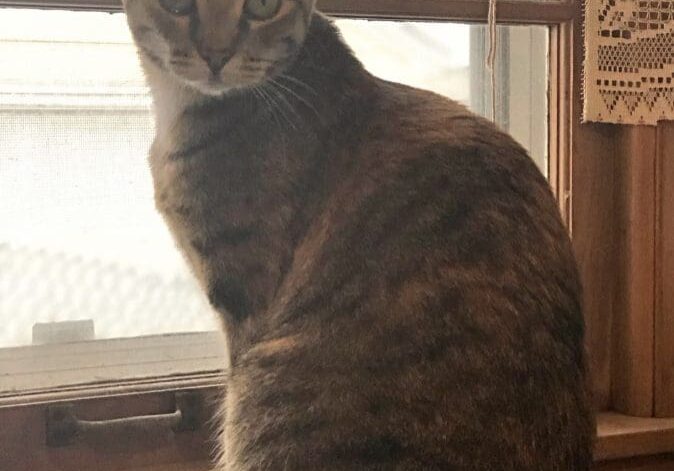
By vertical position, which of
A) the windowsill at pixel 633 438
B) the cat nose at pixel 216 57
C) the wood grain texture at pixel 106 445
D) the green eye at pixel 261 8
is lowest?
the windowsill at pixel 633 438

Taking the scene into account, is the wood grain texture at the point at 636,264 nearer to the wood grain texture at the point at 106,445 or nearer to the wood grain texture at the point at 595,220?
the wood grain texture at the point at 595,220

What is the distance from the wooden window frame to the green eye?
297 mm

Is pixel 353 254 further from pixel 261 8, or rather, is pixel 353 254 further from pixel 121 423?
pixel 121 423

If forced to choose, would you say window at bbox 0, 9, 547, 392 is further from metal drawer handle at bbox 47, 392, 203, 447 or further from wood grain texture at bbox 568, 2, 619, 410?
wood grain texture at bbox 568, 2, 619, 410

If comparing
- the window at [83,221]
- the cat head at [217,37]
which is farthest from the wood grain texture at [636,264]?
the cat head at [217,37]

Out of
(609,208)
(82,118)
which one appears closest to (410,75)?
(609,208)

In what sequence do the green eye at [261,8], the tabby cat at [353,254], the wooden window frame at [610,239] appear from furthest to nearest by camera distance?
the wooden window frame at [610,239] < the green eye at [261,8] < the tabby cat at [353,254]

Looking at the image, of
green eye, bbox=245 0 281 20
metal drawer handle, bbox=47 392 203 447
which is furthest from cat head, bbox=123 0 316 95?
metal drawer handle, bbox=47 392 203 447

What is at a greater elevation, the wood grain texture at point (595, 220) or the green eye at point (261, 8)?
the green eye at point (261, 8)

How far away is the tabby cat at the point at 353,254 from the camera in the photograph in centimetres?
95

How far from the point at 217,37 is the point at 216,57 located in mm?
22

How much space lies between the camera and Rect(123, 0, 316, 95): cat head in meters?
1.04

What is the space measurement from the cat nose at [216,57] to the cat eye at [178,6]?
0.05 meters

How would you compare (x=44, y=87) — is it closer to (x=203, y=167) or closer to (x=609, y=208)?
(x=203, y=167)
